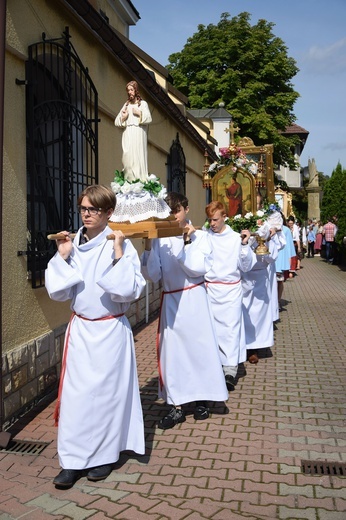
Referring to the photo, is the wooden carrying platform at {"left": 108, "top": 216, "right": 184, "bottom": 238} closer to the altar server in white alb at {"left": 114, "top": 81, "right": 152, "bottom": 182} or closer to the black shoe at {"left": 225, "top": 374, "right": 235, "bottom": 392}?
the altar server in white alb at {"left": 114, "top": 81, "right": 152, "bottom": 182}

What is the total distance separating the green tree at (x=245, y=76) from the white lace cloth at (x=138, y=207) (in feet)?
79.0

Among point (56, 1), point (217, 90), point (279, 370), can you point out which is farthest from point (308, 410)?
point (217, 90)

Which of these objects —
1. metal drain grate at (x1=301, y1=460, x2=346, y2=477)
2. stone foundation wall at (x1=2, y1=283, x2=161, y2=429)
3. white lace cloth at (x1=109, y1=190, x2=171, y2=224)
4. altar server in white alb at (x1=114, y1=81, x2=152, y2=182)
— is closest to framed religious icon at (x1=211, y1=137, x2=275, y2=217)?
altar server in white alb at (x1=114, y1=81, x2=152, y2=182)

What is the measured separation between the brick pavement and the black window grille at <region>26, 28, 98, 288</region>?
1792 millimetres

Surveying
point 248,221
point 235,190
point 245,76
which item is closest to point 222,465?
point 248,221

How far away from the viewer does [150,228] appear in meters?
4.59

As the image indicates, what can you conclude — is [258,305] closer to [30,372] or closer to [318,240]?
[30,372]

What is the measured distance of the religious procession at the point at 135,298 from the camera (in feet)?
13.4

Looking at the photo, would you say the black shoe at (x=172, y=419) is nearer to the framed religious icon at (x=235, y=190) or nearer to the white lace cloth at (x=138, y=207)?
the white lace cloth at (x=138, y=207)

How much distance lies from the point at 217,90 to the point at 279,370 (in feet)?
78.3

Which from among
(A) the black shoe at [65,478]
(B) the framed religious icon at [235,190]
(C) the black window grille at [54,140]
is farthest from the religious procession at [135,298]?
(B) the framed religious icon at [235,190]

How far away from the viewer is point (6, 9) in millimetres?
5215

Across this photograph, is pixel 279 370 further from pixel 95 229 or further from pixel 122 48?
pixel 122 48

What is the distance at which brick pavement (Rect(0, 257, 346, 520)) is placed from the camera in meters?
3.71
